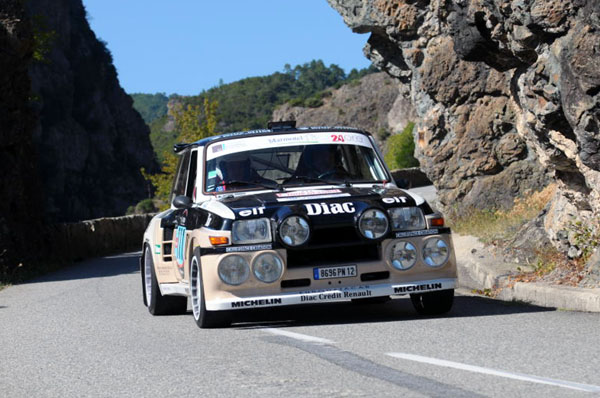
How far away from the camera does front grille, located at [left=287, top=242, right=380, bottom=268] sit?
9539 millimetres

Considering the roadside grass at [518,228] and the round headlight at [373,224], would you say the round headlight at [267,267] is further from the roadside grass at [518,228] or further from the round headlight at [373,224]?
the roadside grass at [518,228]

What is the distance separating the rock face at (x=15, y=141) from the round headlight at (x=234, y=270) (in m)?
16.6

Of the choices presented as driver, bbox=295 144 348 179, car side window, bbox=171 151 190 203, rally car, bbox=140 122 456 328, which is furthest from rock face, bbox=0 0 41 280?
rally car, bbox=140 122 456 328

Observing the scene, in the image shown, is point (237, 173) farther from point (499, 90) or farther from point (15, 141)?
point (15, 141)

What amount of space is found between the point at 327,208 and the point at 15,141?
1875 cm

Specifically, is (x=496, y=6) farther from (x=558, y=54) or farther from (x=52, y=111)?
(x=52, y=111)

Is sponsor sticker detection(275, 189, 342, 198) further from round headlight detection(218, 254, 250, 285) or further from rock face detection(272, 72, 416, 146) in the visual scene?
rock face detection(272, 72, 416, 146)

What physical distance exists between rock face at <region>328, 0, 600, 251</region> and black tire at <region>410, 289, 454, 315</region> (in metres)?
2.93

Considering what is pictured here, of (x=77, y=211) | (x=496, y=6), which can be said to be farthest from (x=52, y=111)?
(x=496, y=6)

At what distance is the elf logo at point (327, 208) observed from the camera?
951cm

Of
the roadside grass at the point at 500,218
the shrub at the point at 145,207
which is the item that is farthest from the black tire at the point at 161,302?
the shrub at the point at 145,207

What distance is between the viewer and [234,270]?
9.45 meters

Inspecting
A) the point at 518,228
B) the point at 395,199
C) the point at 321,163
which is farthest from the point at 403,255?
the point at 518,228

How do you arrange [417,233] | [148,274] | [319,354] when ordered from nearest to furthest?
[319,354], [417,233], [148,274]
